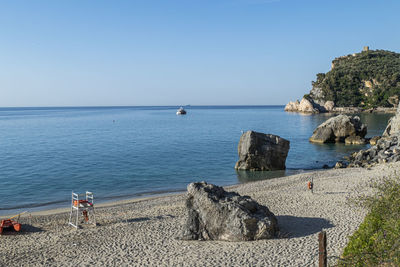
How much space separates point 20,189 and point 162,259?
2102cm

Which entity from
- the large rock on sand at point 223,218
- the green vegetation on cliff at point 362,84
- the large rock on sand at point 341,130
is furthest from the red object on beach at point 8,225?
the green vegetation on cliff at point 362,84

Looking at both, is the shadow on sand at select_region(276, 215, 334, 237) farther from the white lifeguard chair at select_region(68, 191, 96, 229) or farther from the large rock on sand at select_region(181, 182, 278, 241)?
the white lifeguard chair at select_region(68, 191, 96, 229)

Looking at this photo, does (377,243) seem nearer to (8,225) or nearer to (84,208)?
(84,208)

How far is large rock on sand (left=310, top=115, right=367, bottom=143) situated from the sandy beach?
3375 centimetres

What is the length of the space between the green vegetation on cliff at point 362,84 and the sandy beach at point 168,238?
4770 inches

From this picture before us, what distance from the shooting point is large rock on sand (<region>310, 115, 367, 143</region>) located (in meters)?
55.8

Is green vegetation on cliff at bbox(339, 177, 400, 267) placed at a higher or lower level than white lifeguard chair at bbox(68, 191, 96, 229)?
higher

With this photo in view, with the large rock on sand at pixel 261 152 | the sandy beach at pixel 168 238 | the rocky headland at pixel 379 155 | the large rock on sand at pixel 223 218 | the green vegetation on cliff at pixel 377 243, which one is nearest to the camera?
the green vegetation on cliff at pixel 377 243

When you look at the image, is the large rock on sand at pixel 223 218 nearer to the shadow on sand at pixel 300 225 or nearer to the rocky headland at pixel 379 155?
the shadow on sand at pixel 300 225

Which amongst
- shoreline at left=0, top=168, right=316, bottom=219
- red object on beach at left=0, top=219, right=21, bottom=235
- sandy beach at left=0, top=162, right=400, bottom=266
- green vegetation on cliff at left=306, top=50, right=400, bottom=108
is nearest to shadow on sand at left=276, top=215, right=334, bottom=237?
sandy beach at left=0, top=162, right=400, bottom=266

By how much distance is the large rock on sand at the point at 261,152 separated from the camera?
1385 inches

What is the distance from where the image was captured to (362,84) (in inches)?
5369

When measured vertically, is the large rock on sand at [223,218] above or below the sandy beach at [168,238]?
above

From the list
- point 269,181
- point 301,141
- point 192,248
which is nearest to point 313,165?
point 269,181
